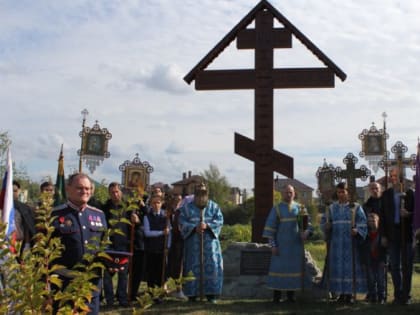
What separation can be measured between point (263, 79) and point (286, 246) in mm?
3082

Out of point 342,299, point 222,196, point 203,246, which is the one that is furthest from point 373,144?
point 222,196

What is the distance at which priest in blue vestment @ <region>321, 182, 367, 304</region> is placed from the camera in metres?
8.62

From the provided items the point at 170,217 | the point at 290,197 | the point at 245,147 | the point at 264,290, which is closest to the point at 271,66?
the point at 245,147

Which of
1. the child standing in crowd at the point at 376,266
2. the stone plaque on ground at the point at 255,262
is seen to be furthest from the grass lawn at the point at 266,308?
the stone plaque on ground at the point at 255,262

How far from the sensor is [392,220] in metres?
8.57

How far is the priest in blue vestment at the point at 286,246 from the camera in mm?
8617

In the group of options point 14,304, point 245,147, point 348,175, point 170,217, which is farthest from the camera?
point 348,175

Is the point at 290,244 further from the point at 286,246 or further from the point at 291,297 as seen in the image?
the point at 291,297

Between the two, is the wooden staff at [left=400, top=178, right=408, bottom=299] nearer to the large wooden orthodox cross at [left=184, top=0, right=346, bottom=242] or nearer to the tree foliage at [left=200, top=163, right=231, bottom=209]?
the large wooden orthodox cross at [left=184, top=0, right=346, bottom=242]

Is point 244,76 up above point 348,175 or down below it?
above

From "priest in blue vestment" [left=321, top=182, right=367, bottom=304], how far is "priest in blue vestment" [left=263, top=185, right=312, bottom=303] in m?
0.41

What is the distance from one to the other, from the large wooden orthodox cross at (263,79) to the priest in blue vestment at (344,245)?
1.17m

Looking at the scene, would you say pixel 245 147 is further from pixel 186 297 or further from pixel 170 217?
pixel 186 297

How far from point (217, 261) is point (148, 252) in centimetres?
110
